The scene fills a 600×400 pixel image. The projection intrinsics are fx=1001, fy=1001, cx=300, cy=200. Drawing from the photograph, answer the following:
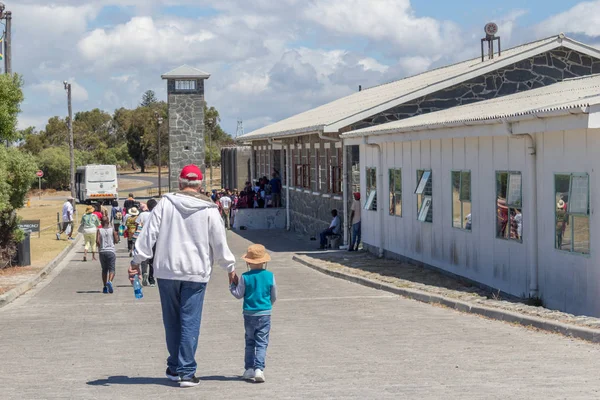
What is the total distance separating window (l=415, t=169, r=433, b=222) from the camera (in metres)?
21.0

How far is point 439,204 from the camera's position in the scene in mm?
20375

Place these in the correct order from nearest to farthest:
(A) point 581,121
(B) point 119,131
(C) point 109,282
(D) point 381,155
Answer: (A) point 581,121
(C) point 109,282
(D) point 381,155
(B) point 119,131

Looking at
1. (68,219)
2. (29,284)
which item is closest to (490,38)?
(29,284)

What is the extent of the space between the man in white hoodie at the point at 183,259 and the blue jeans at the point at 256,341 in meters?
0.50

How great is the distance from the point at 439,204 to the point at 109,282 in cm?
676

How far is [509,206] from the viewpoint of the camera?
16531 mm

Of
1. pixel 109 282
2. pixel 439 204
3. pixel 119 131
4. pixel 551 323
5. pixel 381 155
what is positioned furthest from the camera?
pixel 119 131

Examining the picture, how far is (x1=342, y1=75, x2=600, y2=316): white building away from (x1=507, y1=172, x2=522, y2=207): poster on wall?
0.6 inches

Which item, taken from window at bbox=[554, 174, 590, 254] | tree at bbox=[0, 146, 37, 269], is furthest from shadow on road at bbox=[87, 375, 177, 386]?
tree at bbox=[0, 146, 37, 269]

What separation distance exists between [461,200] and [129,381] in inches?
444

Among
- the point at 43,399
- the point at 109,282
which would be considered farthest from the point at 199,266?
the point at 109,282

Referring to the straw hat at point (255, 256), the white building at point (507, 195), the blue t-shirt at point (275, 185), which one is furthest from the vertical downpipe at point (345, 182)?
the straw hat at point (255, 256)

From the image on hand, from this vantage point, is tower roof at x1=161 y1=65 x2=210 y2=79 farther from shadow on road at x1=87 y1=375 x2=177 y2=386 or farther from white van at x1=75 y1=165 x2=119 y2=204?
shadow on road at x1=87 y1=375 x2=177 y2=386

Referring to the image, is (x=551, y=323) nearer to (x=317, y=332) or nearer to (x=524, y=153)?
(x=317, y=332)
